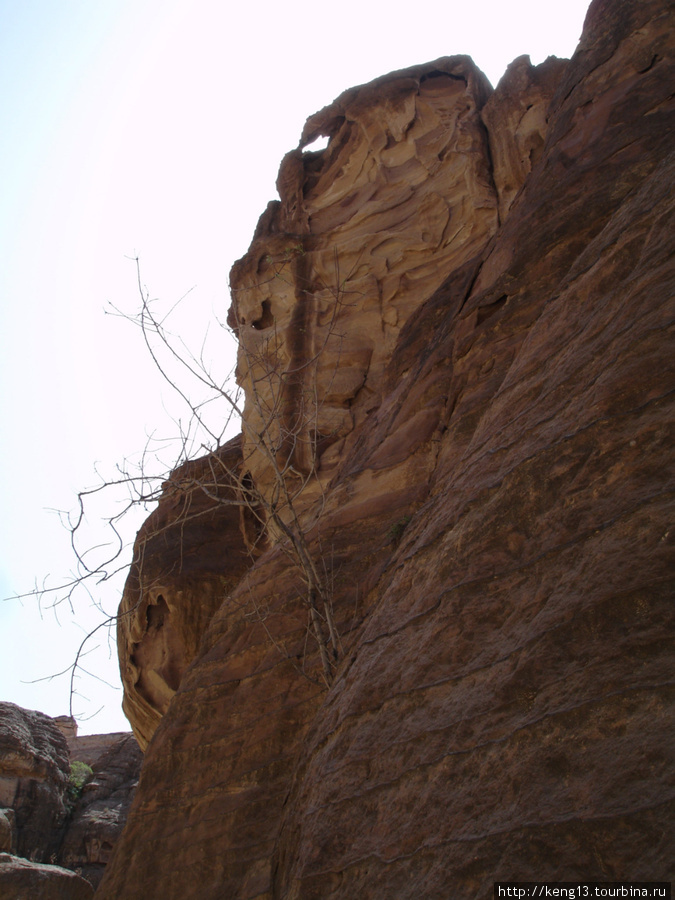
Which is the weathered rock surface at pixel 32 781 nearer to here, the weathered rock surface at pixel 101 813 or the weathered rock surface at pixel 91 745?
the weathered rock surface at pixel 101 813

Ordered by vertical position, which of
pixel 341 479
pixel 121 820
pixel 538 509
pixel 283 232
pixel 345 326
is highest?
pixel 283 232

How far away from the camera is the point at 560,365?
3.55 metres

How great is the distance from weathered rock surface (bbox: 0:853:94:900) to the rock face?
8.52 metres

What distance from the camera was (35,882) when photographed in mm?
12750

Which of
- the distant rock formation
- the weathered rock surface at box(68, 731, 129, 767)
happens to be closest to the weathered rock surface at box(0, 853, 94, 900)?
the distant rock formation

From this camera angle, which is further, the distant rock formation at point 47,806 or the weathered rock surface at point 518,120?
the distant rock formation at point 47,806

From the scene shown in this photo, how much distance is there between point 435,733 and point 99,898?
13.5 ft

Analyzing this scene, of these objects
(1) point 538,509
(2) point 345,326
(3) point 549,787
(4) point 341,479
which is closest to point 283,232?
(2) point 345,326

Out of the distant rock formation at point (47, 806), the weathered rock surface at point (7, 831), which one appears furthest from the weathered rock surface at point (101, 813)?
the weathered rock surface at point (7, 831)

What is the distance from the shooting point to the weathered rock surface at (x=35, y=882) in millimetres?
12461

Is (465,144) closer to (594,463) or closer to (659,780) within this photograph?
(594,463)

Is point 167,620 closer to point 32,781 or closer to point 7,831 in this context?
point 7,831

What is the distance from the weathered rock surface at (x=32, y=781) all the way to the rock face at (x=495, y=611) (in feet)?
54.3

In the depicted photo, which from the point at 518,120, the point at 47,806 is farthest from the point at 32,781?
the point at 518,120
